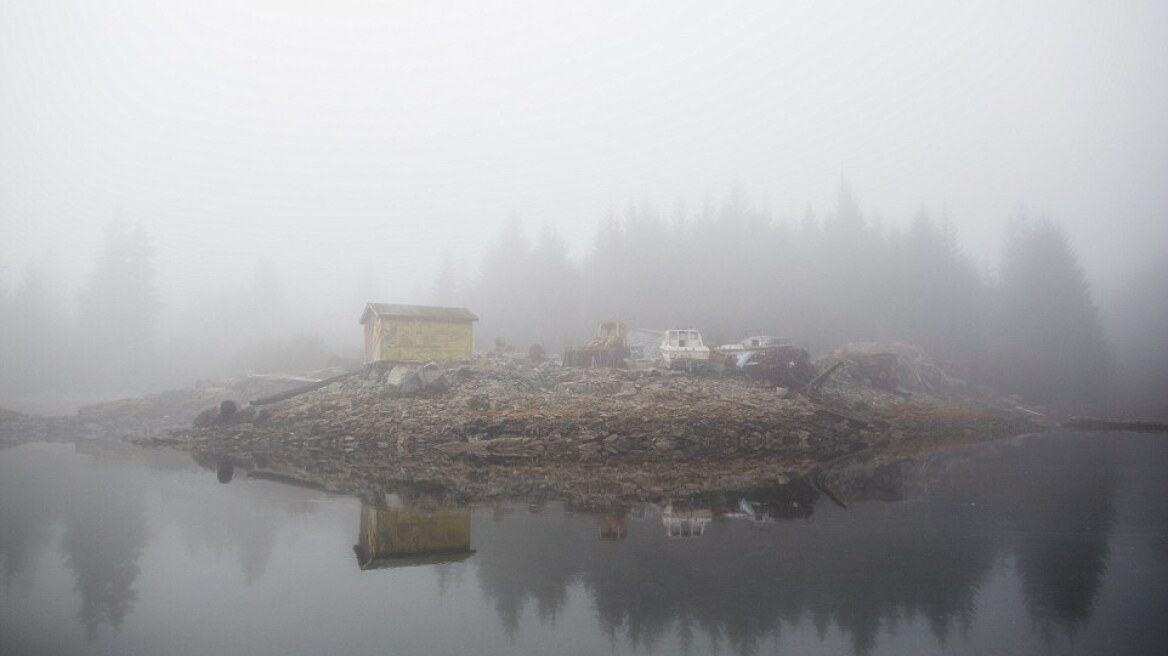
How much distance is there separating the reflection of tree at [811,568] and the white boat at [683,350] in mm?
18422

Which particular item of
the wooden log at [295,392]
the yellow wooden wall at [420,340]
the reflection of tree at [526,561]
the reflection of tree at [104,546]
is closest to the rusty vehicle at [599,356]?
the yellow wooden wall at [420,340]

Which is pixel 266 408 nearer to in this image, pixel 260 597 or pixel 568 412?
pixel 568 412

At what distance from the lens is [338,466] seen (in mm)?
15734

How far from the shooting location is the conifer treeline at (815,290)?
4772 centimetres

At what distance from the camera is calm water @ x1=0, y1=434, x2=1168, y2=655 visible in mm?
5430

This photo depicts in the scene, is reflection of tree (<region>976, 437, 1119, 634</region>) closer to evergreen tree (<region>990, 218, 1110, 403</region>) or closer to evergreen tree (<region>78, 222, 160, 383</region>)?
evergreen tree (<region>990, 218, 1110, 403</region>)

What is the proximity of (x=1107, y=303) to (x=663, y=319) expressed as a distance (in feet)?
155

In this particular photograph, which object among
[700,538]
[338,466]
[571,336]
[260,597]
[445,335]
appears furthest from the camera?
[571,336]

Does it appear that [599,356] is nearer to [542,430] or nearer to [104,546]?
[542,430]

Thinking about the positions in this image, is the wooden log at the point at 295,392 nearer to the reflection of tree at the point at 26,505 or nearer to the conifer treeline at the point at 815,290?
the reflection of tree at the point at 26,505

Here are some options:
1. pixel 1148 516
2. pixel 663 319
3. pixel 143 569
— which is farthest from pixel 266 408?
pixel 663 319

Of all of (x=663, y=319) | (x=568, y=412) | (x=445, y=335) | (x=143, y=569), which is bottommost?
(x=143, y=569)

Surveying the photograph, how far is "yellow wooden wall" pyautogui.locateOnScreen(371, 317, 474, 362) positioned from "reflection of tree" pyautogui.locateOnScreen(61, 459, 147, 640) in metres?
16.4

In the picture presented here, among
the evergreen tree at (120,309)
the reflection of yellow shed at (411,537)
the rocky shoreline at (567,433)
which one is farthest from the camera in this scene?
the evergreen tree at (120,309)
